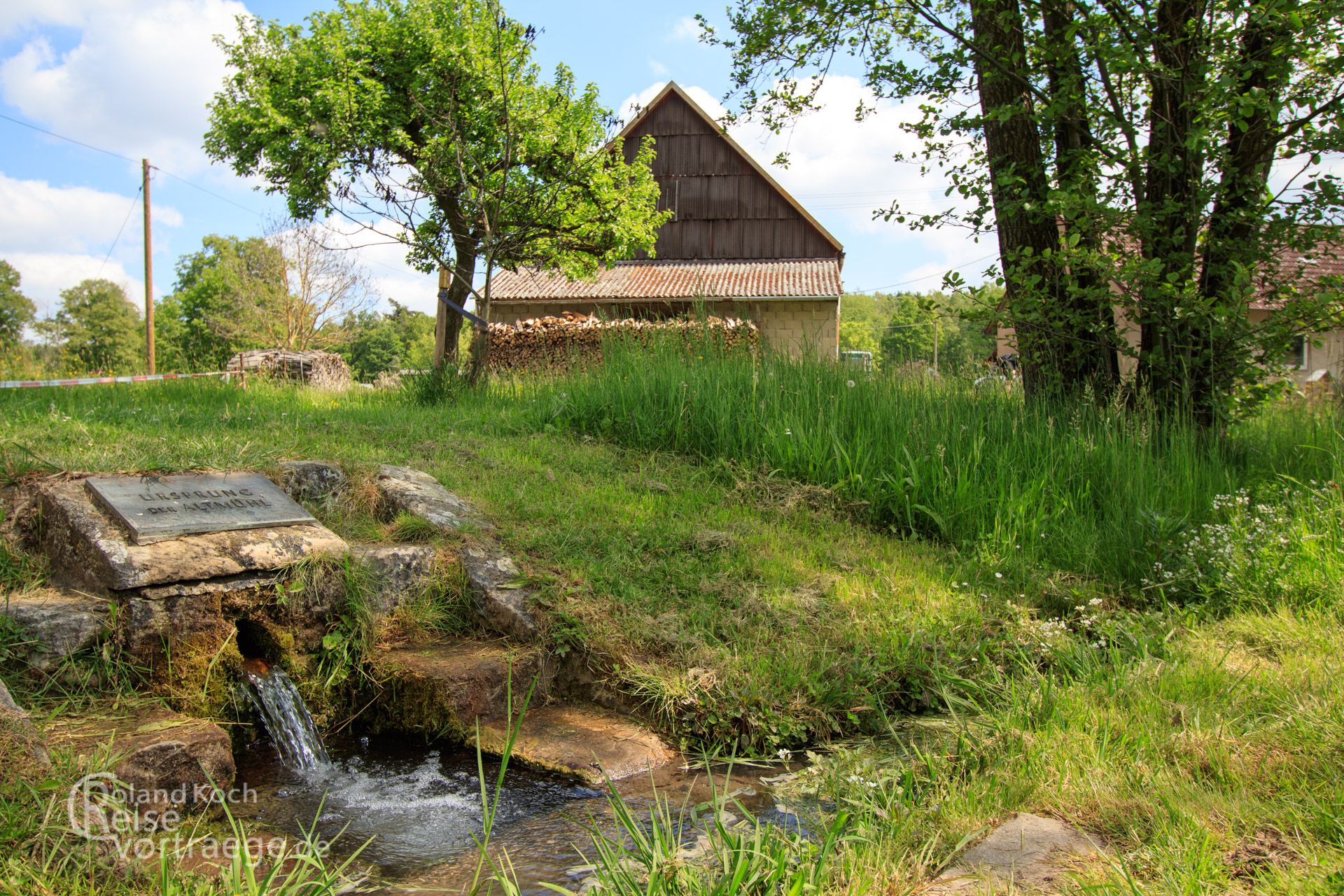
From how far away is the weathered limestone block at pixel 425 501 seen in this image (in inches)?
218

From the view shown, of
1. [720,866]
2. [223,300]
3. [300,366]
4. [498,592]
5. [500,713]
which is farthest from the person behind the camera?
[223,300]

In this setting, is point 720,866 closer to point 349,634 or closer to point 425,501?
point 349,634

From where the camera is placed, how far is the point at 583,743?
4004 mm

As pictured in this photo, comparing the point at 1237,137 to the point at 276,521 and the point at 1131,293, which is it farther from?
the point at 276,521

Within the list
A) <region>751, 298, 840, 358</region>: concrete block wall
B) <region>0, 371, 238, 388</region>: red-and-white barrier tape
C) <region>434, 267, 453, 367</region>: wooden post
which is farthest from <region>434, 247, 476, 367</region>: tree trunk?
<region>751, 298, 840, 358</region>: concrete block wall

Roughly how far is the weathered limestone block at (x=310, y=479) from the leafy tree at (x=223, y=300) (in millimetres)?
13415

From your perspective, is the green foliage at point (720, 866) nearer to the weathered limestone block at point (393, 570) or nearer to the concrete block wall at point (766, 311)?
the weathered limestone block at point (393, 570)

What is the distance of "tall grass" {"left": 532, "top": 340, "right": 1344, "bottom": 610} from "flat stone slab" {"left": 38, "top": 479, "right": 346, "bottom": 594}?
344cm

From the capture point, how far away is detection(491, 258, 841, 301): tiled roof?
24.2 m

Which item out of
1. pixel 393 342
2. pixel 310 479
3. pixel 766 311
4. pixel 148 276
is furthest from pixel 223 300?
pixel 310 479

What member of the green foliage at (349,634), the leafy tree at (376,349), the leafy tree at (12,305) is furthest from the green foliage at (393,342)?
the green foliage at (349,634)

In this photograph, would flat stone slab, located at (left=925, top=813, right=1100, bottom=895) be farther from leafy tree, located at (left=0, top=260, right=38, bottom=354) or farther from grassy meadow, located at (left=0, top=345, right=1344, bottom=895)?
leafy tree, located at (left=0, top=260, right=38, bottom=354)

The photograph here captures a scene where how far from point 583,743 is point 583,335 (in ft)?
36.6

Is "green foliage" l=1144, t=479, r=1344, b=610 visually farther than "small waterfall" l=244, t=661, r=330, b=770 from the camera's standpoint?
Yes
